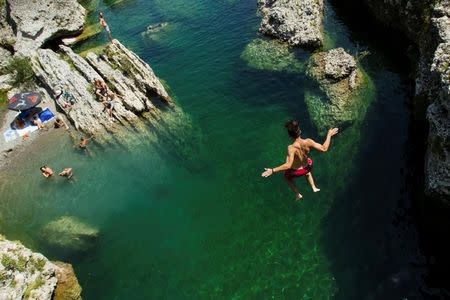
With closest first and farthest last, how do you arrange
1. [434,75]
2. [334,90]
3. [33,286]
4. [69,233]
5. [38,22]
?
[33,286], [434,75], [69,233], [334,90], [38,22]

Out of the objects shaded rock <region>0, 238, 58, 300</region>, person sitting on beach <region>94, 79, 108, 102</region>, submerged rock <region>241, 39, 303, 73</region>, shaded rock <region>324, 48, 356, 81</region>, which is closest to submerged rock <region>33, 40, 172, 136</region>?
person sitting on beach <region>94, 79, 108, 102</region>

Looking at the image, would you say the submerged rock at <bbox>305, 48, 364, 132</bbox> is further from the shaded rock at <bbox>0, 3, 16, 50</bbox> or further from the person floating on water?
the shaded rock at <bbox>0, 3, 16, 50</bbox>

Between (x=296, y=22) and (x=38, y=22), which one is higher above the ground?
(x=38, y=22)

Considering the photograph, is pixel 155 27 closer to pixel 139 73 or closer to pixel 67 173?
pixel 139 73

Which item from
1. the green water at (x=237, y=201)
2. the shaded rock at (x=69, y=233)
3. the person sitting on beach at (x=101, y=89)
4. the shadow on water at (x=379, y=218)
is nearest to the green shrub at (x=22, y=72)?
the person sitting on beach at (x=101, y=89)

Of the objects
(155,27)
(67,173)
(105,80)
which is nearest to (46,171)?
(67,173)

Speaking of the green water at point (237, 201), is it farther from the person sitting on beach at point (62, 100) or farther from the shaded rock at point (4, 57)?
the shaded rock at point (4, 57)
